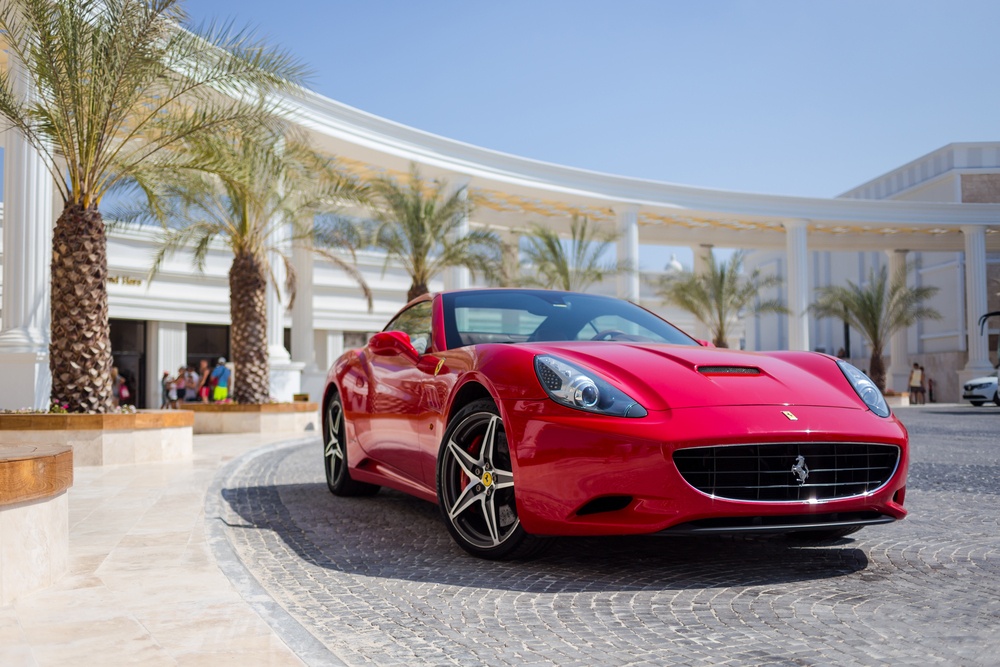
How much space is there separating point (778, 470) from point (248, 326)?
1388 centimetres

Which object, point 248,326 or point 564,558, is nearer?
point 564,558

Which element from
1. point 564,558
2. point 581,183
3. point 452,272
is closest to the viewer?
point 564,558

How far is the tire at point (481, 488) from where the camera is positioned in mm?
3875

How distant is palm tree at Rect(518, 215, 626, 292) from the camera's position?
25.8 m

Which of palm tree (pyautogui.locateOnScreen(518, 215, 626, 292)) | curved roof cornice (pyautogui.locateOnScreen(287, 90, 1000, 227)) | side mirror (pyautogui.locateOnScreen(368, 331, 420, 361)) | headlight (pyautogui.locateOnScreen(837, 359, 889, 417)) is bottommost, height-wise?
headlight (pyautogui.locateOnScreen(837, 359, 889, 417))

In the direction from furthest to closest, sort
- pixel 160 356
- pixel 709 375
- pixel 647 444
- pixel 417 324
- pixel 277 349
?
pixel 160 356 < pixel 277 349 < pixel 417 324 < pixel 709 375 < pixel 647 444

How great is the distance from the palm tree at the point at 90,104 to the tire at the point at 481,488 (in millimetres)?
6965

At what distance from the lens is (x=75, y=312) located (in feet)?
32.1

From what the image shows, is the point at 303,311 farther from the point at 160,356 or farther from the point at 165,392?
the point at 160,356

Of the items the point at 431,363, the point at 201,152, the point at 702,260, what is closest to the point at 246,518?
the point at 431,363

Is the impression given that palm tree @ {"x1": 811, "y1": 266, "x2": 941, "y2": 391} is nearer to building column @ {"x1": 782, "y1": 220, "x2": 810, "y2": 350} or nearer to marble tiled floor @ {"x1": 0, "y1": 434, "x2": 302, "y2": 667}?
building column @ {"x1": 782, "y1": 220, "x2": 810, "y2": 350}

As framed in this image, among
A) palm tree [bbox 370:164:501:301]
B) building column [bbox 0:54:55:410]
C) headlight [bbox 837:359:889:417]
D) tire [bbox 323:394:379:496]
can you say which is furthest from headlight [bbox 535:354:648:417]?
palm tree [bbox 370:164:501:301]

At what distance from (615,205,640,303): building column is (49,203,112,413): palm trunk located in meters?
19.2

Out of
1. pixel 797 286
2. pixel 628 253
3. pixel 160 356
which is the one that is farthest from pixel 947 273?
pixel 160 356
